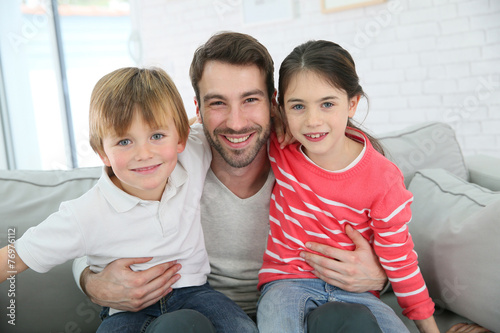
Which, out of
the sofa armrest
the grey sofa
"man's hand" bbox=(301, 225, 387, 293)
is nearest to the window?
the grey sofa

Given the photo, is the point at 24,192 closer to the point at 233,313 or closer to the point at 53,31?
the point at 233,313

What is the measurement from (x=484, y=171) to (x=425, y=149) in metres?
0.25

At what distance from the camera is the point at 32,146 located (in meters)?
3.54

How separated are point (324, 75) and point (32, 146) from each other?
2.89 m

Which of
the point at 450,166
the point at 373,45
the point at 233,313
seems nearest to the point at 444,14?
the point at 373,45

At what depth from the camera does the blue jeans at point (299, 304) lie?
123 cm

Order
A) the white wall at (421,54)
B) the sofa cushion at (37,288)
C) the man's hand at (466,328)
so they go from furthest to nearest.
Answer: the white wall at (421,54) → the sofa cushion at (37,288) → the man's hand at (466,328)

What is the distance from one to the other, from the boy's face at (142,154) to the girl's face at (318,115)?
35 centimetres

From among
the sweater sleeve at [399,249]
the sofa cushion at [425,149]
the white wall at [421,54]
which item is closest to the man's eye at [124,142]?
the sweater sleeve at [399,249]

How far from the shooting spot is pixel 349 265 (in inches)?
52.0

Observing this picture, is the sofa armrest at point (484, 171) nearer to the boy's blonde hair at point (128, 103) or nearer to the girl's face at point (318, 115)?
the girl's face at point (318, 115)

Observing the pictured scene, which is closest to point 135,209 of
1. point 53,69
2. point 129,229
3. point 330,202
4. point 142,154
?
point 129,229

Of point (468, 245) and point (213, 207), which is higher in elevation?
point (213, 207)

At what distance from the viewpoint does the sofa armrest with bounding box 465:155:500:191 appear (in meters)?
1.87
